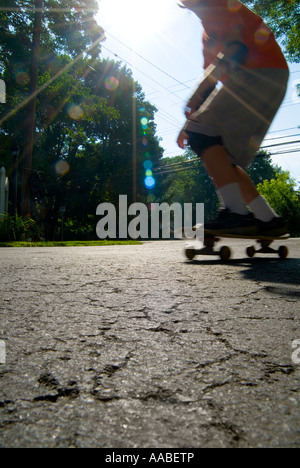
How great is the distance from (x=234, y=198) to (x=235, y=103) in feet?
2.48

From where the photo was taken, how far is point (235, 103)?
8.82 feet

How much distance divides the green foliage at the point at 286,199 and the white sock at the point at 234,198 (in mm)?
17874

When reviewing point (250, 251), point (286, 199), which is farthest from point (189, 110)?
point (286, 199)

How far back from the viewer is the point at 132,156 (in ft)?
92.1

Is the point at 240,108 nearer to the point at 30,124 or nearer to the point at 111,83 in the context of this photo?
the point at 30,124

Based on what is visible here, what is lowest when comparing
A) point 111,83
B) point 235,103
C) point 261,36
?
point 235,103

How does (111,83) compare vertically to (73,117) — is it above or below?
above

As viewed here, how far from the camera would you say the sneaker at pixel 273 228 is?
2.81 m

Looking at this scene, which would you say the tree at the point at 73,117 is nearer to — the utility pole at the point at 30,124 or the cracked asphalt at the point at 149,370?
the utility pole at the point at 30,124

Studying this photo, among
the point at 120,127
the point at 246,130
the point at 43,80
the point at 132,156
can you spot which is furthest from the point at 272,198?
the point at 246,130

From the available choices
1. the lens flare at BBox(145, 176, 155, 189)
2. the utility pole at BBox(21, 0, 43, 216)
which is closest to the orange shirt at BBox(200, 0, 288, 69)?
the utility pole at BBox(21, 0, 43, 216)

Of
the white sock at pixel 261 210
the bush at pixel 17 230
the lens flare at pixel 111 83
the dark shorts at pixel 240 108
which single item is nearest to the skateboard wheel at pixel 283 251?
the white sock at pixel 261 210

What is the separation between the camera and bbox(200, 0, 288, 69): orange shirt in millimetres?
2605
